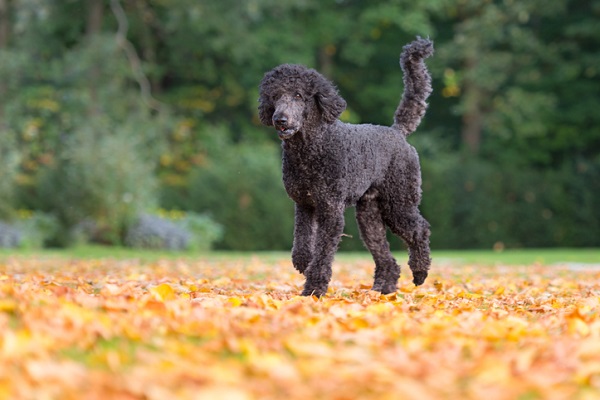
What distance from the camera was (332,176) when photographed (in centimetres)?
630

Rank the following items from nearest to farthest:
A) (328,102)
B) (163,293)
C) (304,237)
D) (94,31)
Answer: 1. (163,293)
2. (328,102)
3. (304,237)
4. (94,31)

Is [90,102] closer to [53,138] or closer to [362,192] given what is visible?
[53,138]

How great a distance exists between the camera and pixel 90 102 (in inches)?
960

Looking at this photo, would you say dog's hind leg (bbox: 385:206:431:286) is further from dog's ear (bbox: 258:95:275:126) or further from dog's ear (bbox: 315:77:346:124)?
dog's ear (bbox: 258:95:275:126)

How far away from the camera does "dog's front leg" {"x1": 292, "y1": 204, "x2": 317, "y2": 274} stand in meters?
6.68

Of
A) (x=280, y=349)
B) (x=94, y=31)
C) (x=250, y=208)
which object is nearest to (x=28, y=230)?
(x=250, y=208)

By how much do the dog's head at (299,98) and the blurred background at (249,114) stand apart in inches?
515

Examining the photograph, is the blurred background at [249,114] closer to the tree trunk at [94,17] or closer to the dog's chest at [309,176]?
the tree trunk at [94,17]

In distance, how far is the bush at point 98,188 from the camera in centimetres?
1900

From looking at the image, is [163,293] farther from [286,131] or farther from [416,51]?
[416,51]

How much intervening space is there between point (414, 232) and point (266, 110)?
5.50 feet

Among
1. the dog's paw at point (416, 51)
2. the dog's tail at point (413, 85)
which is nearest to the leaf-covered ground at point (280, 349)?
the dog's tail at point (413, 85)

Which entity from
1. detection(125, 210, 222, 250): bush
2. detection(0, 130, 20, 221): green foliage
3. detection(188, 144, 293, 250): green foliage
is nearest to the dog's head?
detection(125, 210, 222, 250): bush

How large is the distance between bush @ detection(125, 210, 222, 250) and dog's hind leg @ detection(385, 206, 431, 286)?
1229 centimetres
